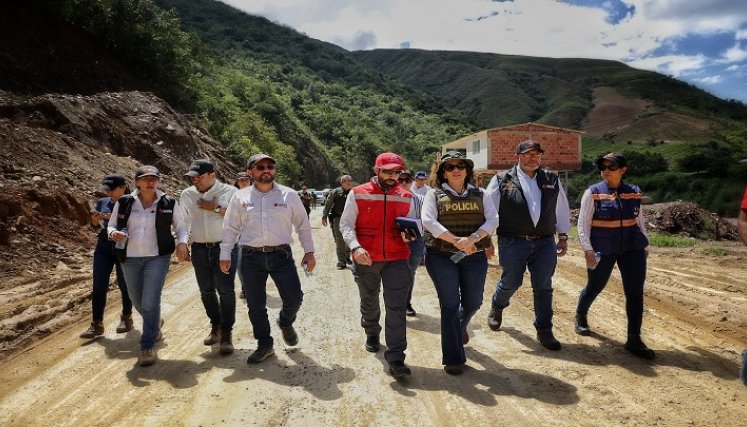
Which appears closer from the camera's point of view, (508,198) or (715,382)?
(715,382)

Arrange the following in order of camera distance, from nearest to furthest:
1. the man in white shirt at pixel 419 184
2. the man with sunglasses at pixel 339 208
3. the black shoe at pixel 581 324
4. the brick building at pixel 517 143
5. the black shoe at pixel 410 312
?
the black shoe at pixel 581 324
the black shoe at pixel 410 312
the man in white shirt at pixel 419 184
the man with sunglasses at pixel 339 208
the brick building at pixel 517 143

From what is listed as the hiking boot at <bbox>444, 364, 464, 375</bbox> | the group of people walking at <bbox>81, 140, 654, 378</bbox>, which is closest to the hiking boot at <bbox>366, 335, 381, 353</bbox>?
the group of people walking at <bbox>81, 140, 654, 378</bbox>

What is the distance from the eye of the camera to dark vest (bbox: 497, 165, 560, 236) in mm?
5141

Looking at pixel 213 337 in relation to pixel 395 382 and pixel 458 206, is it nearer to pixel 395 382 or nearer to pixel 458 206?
pixel 395 382

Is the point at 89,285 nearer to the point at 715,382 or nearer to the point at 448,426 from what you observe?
the point at 448,426

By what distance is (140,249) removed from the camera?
16.9 ft

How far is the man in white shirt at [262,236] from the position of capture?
493 centimetres

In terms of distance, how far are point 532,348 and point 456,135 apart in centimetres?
9543

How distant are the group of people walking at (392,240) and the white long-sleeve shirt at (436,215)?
11 millimetres

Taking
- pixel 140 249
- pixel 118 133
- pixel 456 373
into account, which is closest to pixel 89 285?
pixel 140 249

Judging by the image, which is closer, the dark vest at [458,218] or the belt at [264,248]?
the dark vest at [458,218]

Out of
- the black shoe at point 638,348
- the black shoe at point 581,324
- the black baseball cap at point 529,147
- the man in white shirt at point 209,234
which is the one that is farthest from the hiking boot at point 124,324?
the black shoe at point 638,348

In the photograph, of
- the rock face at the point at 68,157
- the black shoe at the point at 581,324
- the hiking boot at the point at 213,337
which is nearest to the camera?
the hiking boot at the point at 213,337

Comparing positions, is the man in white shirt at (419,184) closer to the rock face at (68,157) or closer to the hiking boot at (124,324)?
the hiking boot at (124,324)
